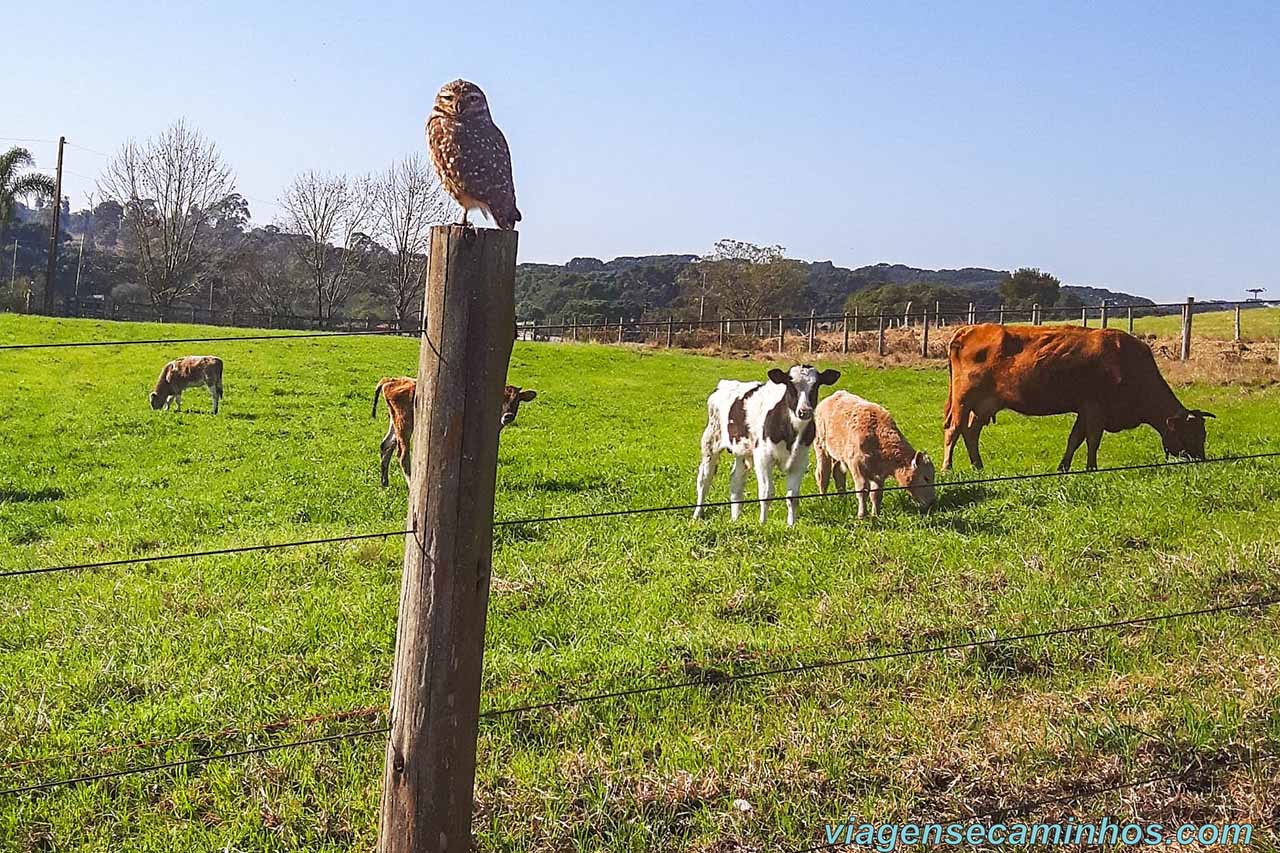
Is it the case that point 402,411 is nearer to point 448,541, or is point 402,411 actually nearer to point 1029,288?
point 448,541

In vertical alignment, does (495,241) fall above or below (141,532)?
above

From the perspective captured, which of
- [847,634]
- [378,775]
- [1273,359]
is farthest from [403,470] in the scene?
[1273,359]

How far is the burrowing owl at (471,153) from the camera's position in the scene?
179 inches

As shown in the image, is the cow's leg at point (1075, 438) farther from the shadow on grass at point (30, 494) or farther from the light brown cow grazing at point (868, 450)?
the shadow on grass at point (30, 494)

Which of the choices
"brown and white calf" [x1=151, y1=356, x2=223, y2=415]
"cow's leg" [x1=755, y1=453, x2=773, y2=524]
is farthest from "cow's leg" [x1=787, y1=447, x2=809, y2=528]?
"brown and white calf" [x1=151, y1=356, x2=223, y2=415]

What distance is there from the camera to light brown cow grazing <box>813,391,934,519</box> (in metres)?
9.91

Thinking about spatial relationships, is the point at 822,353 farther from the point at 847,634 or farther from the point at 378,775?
the point at 378,775

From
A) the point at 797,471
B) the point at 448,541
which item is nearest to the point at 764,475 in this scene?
the point at 797,471

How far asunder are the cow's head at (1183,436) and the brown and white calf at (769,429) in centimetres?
514

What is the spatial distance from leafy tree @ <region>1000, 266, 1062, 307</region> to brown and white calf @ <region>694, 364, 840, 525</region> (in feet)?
158

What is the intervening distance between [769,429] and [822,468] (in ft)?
5.71

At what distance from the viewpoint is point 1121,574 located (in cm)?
711

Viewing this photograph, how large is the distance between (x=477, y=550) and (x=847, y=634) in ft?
12.1

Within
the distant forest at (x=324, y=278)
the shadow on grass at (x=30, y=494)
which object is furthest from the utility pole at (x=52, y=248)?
the shadow on grass at (x=30, y=494)
